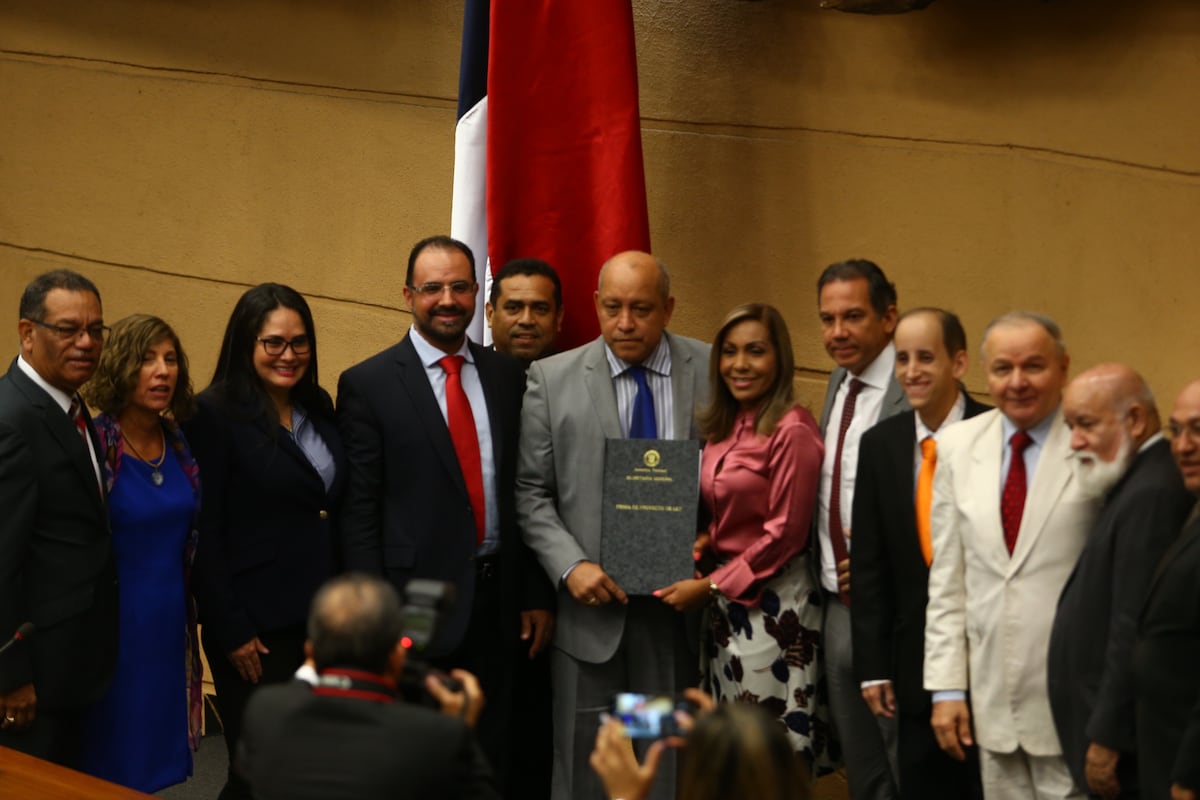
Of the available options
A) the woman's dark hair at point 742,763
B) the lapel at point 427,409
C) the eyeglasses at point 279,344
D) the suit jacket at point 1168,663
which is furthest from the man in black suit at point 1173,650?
the eyeglasses at point 279,344

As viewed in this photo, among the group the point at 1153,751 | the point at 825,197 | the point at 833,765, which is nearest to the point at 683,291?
the point at 825,197

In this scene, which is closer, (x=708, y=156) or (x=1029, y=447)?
(x=1029, y=447)

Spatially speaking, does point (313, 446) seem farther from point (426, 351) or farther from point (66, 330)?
point (66, 330)

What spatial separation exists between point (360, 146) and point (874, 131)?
202cm

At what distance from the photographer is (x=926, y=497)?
3.58 metres

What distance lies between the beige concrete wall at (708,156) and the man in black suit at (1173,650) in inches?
53.5

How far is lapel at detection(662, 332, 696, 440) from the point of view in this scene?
407 centimetres

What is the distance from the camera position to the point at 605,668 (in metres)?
4.02

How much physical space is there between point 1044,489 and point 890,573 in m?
0.48

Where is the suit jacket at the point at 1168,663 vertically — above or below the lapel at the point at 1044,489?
below

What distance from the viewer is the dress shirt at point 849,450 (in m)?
3.85

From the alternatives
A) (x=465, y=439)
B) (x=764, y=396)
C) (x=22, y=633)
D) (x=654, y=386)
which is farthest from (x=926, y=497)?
(x=22, y=633)

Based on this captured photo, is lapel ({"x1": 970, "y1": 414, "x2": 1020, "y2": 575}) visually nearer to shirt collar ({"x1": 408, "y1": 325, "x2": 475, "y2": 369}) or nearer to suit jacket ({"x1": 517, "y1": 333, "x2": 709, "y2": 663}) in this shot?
suit jacket ({"x1": 517, "y1": 333, "x2": 709, "y2": 663})

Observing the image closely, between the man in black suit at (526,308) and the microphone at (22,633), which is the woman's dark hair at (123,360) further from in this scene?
the man in black suit at (526,308)
